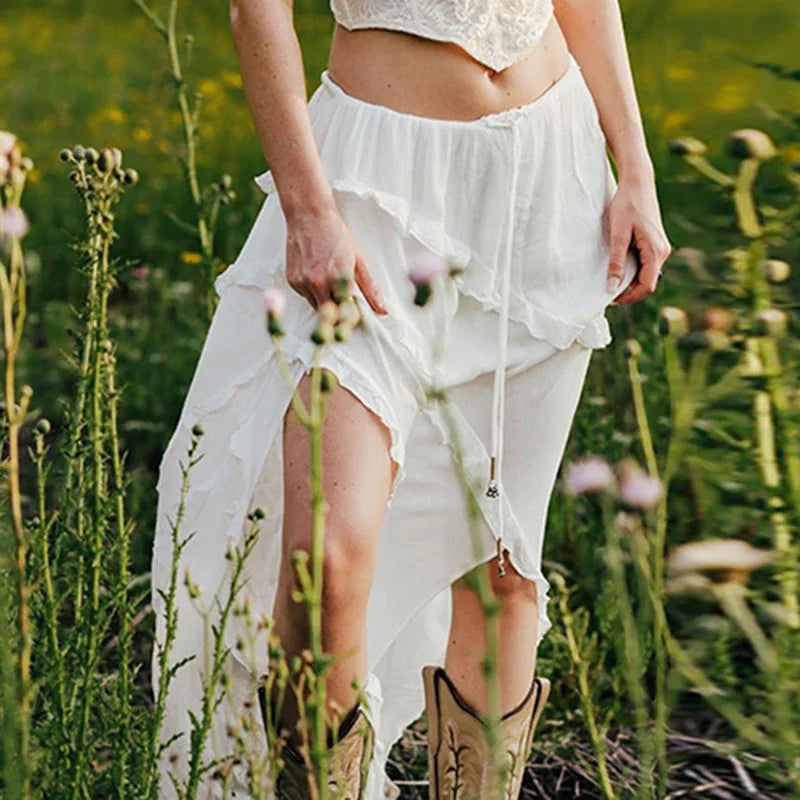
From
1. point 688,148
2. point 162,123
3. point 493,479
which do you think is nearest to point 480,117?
point 493,479

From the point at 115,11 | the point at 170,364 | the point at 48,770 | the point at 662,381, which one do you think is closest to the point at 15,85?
the point at 115,11

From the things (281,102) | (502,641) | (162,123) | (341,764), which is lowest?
(341,764)

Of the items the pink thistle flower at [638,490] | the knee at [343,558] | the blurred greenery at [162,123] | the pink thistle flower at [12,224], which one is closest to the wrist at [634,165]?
the knee at [343,558]

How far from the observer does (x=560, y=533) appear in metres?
3.34

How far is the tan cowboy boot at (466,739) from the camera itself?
7.86 ft

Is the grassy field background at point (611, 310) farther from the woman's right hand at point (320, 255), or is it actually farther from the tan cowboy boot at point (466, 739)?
the woman's right hand at point (320, 255)

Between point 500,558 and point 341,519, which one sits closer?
point 341,519

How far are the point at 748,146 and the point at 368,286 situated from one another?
25.8 inches

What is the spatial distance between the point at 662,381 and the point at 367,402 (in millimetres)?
1438

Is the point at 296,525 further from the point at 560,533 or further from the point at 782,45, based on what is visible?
the point at 782,45

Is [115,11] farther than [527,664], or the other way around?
[115,11]

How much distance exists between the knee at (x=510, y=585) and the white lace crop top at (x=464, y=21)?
645mm

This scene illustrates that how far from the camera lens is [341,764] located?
2.09 metres

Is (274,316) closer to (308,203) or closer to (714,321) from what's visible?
(714,321)
